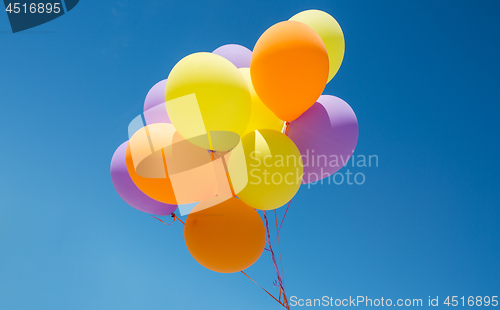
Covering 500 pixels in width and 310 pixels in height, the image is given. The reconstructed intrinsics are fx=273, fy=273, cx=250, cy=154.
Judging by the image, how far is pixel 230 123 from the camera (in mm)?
2082

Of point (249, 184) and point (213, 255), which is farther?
point (213, 255)

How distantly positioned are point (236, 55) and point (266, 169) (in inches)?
53.4

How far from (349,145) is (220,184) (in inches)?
45.7

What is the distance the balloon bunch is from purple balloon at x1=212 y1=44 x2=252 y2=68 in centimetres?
47

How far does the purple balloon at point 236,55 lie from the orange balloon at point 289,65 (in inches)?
24.7

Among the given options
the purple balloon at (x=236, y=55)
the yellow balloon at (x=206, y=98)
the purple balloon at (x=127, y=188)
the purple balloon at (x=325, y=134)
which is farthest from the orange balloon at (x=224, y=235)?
the purple balloon at (x=236, y=55)

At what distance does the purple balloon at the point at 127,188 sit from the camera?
249 cm

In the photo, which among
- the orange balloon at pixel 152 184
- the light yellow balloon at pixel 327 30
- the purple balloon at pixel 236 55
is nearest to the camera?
the orange balloon at pixel 152 184

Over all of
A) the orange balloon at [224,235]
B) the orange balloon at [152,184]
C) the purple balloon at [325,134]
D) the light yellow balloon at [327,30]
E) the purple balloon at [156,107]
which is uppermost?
the light yellow balloon at [327,30]

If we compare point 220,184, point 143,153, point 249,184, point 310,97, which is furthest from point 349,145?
point 143,153

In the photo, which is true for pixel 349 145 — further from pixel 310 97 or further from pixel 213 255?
pixel 213 255

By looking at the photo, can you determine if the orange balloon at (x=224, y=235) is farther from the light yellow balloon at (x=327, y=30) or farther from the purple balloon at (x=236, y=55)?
the light yellow balloon at (x=327, y=30)

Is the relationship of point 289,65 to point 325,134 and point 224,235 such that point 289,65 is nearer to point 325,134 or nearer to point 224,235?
point 325,134

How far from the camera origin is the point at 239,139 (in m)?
2.23
